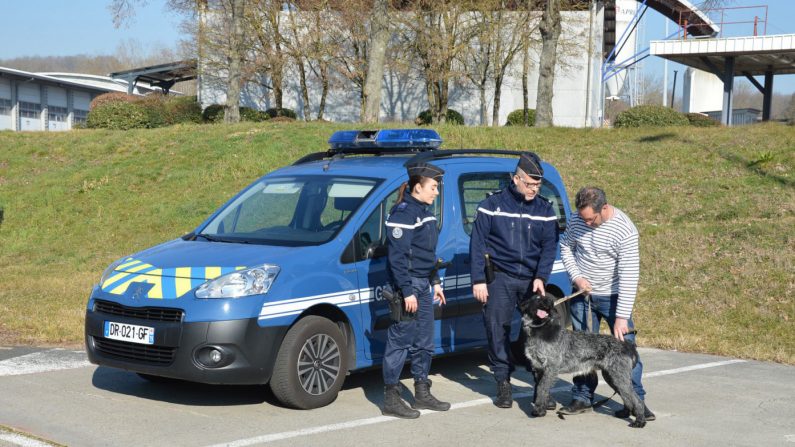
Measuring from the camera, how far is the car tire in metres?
6.33

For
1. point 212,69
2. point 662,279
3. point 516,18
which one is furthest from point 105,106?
point 662,279

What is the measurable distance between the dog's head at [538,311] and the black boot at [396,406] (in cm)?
104

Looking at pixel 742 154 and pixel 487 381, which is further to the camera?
pixel 742 154

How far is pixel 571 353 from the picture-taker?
6.25 metres

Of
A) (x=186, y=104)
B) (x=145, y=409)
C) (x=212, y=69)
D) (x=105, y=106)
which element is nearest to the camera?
(x=145, y=409)

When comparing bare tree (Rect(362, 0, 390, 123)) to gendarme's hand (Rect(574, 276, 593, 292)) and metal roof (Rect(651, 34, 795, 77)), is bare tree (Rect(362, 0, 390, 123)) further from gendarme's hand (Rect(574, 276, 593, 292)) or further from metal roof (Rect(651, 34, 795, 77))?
gendarme's hand (Rect(574, 276, 593, 292))

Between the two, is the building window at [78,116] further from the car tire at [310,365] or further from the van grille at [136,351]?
the car tire at [310,365]

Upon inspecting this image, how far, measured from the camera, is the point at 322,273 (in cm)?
657

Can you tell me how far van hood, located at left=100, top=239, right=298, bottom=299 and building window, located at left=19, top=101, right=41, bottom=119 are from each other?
48.1 metres

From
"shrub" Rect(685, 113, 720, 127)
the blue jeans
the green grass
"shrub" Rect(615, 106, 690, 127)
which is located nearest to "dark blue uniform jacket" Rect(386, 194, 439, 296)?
the blue jeans

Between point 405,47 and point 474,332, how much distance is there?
97.6 ft

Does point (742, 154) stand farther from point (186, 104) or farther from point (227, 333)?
point (186, 104)

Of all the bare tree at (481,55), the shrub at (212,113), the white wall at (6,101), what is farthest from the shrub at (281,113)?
the white wall at (6,101)

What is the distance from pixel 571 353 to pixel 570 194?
11.0m
